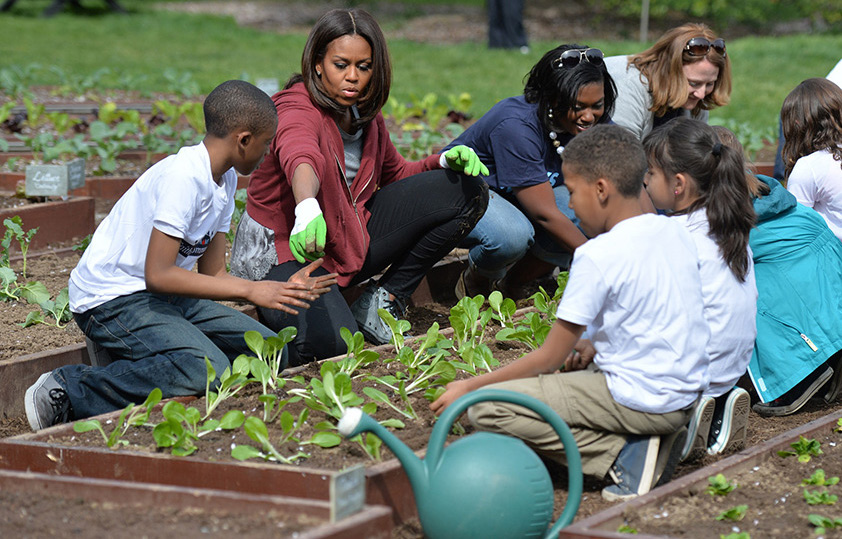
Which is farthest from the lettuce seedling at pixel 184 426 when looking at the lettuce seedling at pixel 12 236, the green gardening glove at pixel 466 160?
the lettuce seedling at pixel 12 236

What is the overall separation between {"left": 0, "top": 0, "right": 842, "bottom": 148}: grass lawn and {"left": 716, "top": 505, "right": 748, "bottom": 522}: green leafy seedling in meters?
5.63

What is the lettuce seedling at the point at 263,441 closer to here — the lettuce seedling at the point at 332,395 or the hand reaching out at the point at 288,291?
the lettuce seedling at the point at 332,395

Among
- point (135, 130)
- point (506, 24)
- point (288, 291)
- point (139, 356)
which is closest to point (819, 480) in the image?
point (288, 291)

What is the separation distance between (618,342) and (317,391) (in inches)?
35.5

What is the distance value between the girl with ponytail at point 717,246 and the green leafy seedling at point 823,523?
18.3 inches

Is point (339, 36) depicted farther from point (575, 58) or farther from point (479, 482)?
point (479, 482)

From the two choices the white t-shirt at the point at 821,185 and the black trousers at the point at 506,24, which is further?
the black trousers at the point at 506,24

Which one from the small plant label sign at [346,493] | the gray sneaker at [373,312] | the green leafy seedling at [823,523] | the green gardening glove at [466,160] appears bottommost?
the green leafy seedling at [823,523]

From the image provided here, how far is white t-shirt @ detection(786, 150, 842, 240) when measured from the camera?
155 inches

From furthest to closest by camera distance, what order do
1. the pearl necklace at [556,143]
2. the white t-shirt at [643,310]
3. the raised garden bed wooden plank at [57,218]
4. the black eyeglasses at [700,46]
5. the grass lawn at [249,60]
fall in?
1. the grass lawn at [249,60]
2. the raised garden bed wooden plank at [57,218]
3. the black eyeglasses at [700,46]
4. the pearl necklace at [556,143]
5. the white t-shirt at [643,310]

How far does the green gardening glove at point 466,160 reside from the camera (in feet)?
13.1

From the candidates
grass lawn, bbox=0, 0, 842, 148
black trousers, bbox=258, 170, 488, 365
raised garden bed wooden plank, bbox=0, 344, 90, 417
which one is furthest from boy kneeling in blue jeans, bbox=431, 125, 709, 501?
grass lawn, bbox=0, 0, 842, 148

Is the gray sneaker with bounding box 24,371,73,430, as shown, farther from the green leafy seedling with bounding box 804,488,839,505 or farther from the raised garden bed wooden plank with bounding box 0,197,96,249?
the green leafy seedling with bounding box 804,488,839,505

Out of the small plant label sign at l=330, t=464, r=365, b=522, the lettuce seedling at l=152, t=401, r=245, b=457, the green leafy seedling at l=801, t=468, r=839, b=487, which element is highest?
the small plant label sign at l=330, t=464, r=365, b=522
